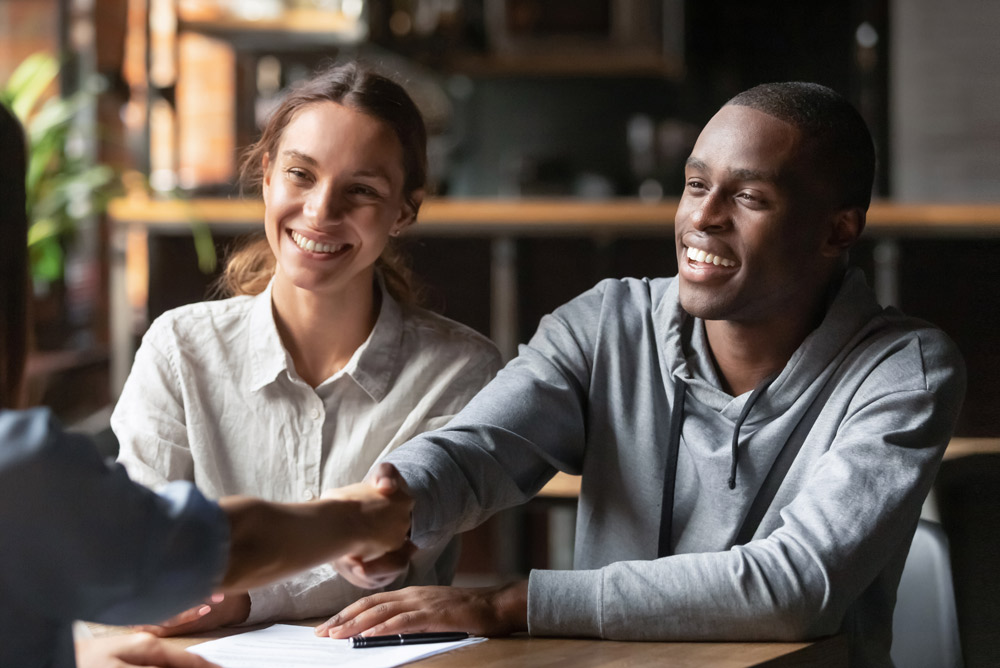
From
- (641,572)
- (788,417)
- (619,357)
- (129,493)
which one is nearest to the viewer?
(129,493)

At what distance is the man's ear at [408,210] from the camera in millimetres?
1520

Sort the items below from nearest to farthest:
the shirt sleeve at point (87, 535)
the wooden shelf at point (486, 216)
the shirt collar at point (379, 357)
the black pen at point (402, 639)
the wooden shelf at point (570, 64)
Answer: the shirt sleeve at point (87, 535) < the black pen at point (402, 639) < the shirt collar at point (379, 357) < the wooden shelf at point (486, 216) < the wooden shelf at point (570, 64)

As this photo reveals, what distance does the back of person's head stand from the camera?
0.90 metres

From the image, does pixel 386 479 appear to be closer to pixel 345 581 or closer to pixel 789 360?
pixel 345 581

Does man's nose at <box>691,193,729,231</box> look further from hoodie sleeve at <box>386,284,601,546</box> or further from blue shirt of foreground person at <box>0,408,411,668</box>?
blue shirt of foreground person at <box>0,408,411,668</box>

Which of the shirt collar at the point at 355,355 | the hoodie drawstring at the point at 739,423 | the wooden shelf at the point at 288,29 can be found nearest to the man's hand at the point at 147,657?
the shirt collar at the point at 355,355

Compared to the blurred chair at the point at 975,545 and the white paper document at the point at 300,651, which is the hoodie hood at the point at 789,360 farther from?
the white paper document at the point at 300,651

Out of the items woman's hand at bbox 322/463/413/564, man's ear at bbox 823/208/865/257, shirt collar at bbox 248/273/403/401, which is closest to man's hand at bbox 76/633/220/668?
woman's hand at bbox 322/463/413/564

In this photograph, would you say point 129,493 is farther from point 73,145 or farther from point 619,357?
point 73,145

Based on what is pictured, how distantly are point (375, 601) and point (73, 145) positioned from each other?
3.16 meters

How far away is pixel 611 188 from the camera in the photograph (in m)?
5.05

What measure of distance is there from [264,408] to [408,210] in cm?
31

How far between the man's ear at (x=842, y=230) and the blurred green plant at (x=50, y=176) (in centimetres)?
221

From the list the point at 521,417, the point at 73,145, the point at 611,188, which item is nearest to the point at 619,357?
the point at 521,417
